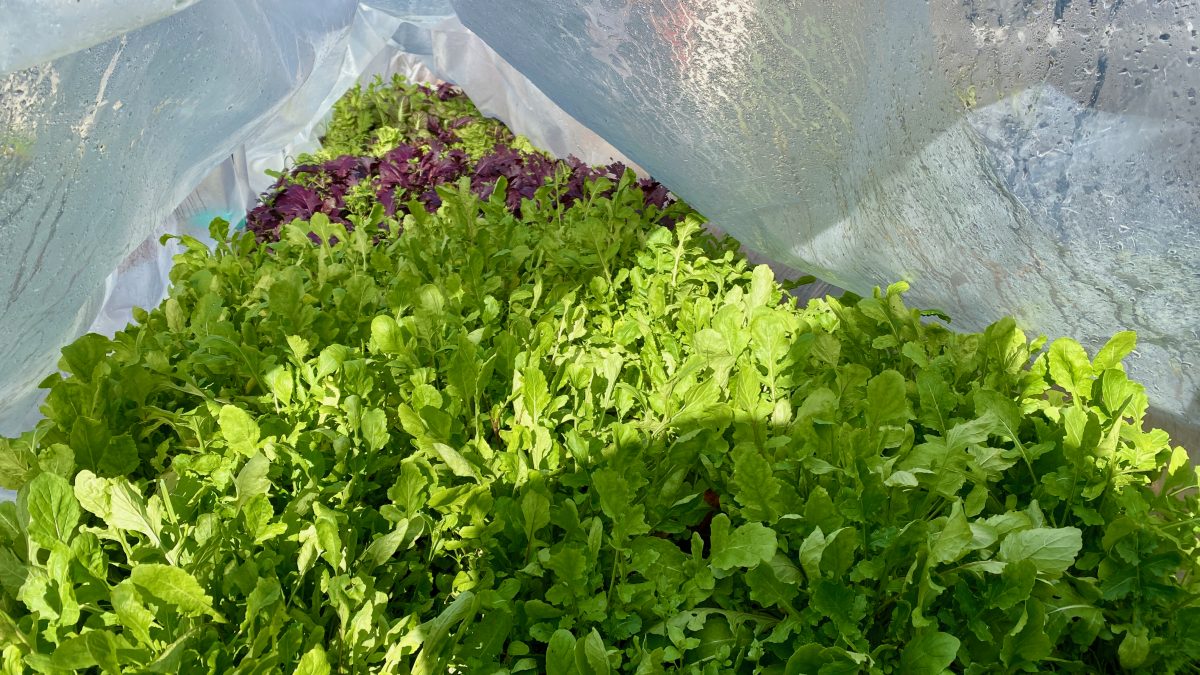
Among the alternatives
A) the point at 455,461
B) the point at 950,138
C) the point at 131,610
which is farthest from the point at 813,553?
the point at 950,138

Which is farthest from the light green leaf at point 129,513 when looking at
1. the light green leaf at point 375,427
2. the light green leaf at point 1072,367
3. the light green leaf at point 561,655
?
the light green leaf at point 1072,367

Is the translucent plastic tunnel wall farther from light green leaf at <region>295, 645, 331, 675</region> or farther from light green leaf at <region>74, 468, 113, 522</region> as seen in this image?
light green leaf at <region>74, 468, 113, 522</region>

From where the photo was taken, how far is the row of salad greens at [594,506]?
74cm

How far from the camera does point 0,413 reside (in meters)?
1.71

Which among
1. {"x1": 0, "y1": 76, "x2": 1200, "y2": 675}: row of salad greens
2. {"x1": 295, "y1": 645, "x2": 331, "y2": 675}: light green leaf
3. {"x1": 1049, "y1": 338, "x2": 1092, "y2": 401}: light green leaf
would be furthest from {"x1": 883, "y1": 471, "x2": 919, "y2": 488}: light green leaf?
{"x1": 295, "y1": 645, "x2": 331, "y2": 675}: light green leaf

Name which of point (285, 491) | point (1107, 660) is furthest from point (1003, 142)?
point (285, 491)

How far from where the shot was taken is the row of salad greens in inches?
29.2

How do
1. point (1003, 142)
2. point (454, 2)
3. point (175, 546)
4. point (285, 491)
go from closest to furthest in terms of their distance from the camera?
point (175, 546) → point (285, 491) → point (1003, 142) → point (454, 2)

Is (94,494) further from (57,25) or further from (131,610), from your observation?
(57,25)

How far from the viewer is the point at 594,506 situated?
95cm

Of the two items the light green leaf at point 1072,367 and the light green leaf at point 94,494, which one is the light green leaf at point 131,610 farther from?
the light green leaf at point 1072,367

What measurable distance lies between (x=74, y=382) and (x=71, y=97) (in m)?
0.53

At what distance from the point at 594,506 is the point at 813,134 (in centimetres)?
89

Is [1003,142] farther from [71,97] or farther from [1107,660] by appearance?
[71,97]
